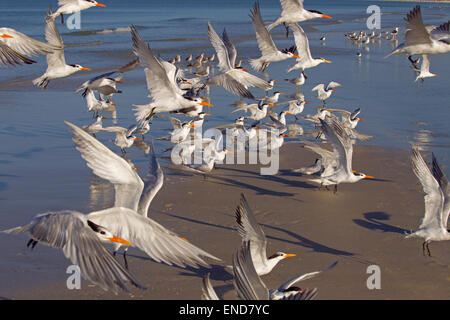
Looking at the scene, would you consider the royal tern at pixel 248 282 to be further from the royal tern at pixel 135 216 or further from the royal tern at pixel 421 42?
the royal tern at pixel 421 42

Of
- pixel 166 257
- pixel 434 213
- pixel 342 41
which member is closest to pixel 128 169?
pixel 166 257

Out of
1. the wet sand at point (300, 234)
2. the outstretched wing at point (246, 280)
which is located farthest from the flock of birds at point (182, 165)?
the wet sand at point (300, 234)

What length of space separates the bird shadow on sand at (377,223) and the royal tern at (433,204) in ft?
1.21

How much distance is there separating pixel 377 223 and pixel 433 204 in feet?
3.05

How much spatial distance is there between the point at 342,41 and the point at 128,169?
25637 millimetres

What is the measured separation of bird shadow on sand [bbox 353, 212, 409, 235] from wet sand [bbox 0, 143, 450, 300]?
0.01 m

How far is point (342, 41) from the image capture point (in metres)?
29.7

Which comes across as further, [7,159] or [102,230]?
[7,159]

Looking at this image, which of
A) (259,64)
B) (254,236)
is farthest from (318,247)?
(259,64)

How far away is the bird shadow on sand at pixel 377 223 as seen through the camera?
7.14 metres

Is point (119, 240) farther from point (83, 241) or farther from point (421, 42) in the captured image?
point (421, 42)

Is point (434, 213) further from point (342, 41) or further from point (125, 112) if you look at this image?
point (342, 41)

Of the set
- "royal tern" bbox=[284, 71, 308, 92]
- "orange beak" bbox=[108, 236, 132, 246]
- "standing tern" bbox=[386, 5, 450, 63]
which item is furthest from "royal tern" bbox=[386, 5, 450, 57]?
"orange beak" bbox=[108, 236, 132, 246]

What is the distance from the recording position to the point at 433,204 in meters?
6.54
